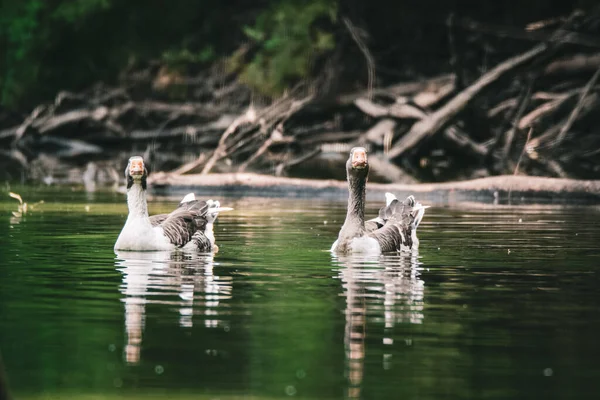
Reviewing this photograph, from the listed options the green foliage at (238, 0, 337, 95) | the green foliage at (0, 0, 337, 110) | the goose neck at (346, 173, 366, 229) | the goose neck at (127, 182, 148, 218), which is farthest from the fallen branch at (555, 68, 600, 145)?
the goose neck at (127, 182, 148, 218)

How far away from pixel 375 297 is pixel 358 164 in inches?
184

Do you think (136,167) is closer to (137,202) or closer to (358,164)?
(137,202)

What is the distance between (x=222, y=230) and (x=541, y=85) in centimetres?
1379

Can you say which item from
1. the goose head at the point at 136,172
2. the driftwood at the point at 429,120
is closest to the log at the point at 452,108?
the driftwood at the point at 429,120

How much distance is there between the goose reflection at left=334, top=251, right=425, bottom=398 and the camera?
8.74m

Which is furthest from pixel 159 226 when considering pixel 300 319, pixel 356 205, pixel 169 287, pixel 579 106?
pixel 579 106

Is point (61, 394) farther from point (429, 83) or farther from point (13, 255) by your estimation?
point (429, 83)

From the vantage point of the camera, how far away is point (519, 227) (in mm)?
19234

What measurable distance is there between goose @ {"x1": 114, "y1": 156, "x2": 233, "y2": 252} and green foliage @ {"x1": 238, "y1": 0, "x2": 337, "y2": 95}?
1790 centimetres

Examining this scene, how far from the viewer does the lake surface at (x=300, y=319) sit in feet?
26.0

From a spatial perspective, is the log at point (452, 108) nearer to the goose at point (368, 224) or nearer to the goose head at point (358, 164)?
the goose at point (368, 224)

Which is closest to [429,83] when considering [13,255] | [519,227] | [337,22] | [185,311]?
[337,22]

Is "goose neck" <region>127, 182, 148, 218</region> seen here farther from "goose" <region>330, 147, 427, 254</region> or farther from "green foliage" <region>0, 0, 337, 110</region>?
"green foliage" <region>0, 0, 337, 110</region>

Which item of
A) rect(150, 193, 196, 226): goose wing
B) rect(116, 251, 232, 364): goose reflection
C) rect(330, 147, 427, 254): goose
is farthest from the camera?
rect(150, 193, 196, 226): goose wing
